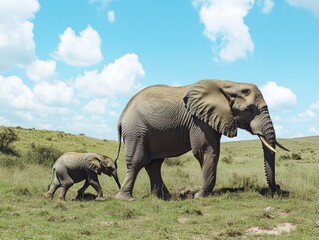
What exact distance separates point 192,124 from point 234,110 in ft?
3.98

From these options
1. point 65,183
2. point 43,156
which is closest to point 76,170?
point 65,183

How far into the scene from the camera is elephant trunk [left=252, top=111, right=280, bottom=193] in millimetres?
11602

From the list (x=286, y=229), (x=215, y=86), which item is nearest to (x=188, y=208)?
(x=286, y=229)

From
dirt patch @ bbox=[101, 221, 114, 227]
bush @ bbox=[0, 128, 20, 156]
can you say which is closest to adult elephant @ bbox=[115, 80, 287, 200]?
dirt patch @ bbox=[101, 221, 114, 227]

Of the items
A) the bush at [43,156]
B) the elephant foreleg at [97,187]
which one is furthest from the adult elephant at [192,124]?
the bush at [43,156]

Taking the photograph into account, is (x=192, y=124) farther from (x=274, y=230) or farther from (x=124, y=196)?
(x=274, y=230)

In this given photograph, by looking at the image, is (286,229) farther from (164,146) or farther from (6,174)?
(6,174)

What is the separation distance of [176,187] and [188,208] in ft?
16.1

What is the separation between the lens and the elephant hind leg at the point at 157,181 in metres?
13.3

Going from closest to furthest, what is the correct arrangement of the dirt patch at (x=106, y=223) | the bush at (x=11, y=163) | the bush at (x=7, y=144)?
the dirt patch at (x=106, y=223) < the bush at (x=11, y=163) < the bush at (x=7, y=144)

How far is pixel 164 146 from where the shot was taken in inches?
513

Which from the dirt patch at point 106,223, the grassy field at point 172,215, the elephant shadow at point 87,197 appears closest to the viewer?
the grassy field at point 172,215

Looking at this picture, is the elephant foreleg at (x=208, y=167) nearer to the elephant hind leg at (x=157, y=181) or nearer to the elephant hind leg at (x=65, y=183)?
the elephant hind leg at (x=157, y=181)

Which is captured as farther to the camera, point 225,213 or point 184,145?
point 184,145
